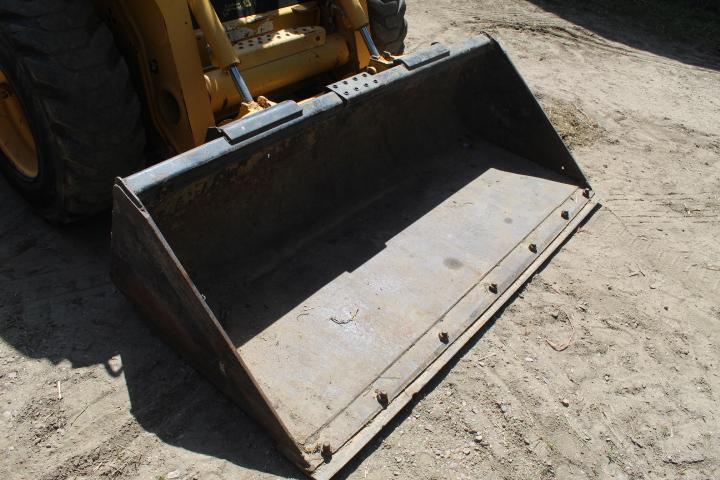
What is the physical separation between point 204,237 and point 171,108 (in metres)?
0.76

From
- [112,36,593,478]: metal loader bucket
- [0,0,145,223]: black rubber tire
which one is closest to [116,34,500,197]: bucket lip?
[112,36,593,478]: metal loader bucket

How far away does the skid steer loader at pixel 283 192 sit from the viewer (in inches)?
91.8

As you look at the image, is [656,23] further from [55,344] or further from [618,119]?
[55,344]

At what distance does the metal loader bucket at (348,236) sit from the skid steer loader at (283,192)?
1 cm

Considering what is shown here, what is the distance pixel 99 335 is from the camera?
2.73 metres

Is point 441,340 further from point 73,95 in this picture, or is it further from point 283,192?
point 73,95

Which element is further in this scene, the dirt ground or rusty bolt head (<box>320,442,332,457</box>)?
the dirt ground

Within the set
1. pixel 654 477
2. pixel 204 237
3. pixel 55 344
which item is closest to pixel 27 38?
pixel 204 237

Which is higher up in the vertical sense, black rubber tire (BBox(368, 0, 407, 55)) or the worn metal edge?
black rubber tire (BBox(368, 0, 407, 55))

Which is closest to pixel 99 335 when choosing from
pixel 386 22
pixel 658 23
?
pixel 386 22

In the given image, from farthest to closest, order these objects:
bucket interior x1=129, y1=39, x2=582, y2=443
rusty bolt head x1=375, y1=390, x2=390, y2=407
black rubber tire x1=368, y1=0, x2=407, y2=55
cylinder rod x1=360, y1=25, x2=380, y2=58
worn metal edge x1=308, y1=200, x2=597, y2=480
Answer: black rubber tire x1=368, y1=0, x2=407, y2=55
cylinder rod x1=360, y1=25, x2=380, y2=58
bucket interior x1=129, y1=39, x2=582, y2=443
rusty bolt head x1=375, y1=390, x2=390, y2=407
worn metal edge x1=308, y1=200, x2=597, y2=480

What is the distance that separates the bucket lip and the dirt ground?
897 millimetres

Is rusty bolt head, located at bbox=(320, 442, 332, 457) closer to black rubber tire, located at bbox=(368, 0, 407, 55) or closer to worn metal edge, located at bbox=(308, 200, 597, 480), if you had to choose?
worn metal edge, located at bbox=(308, 200, 597, 480)

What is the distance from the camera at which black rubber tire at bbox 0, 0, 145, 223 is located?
2.58m
